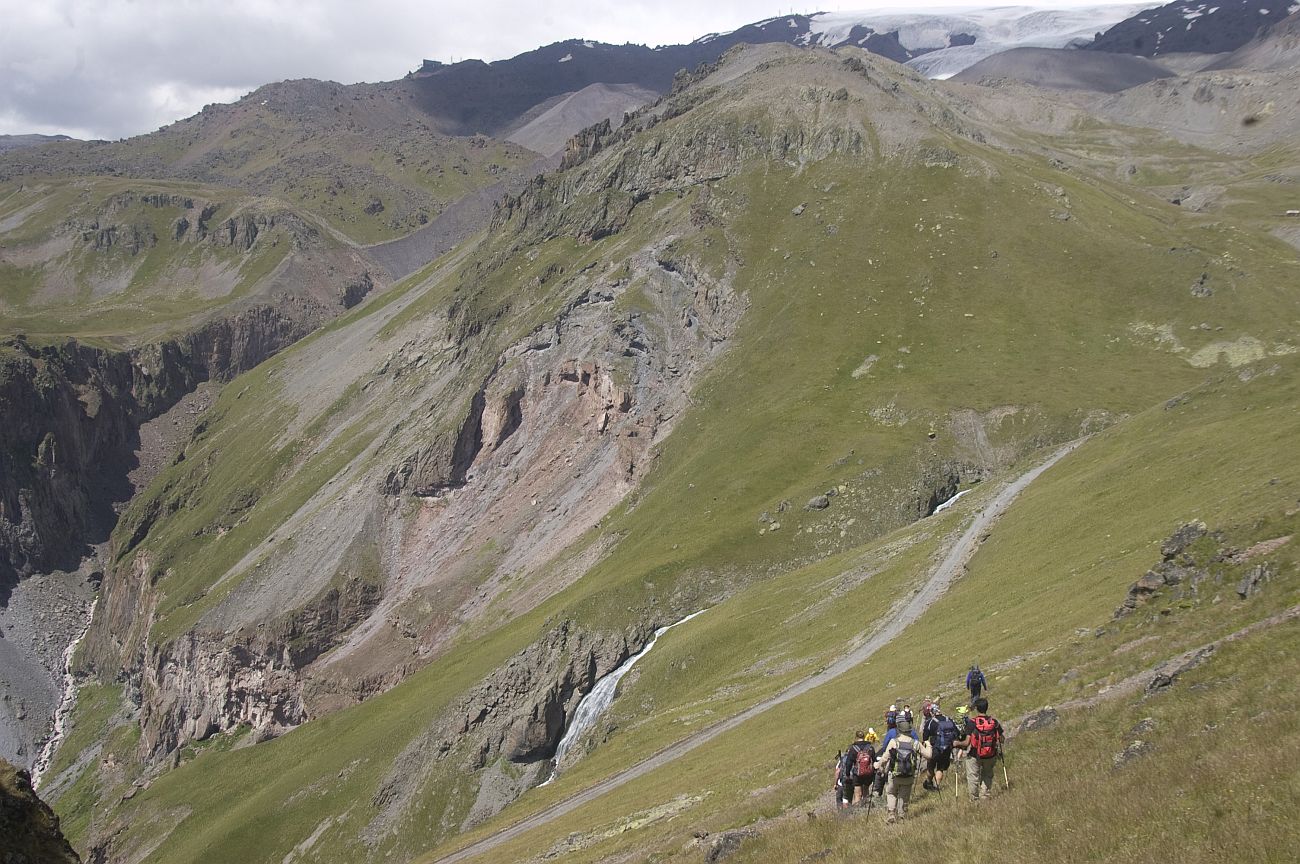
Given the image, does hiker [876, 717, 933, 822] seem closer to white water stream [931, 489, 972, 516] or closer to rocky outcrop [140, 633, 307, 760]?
white water stream [931, 489, 972, 516]

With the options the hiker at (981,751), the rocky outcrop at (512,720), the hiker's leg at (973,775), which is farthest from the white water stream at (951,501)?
the hiker's leg at (973,775)

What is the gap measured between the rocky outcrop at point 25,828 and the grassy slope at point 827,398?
2855 centimetres

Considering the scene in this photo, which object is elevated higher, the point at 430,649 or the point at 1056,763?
the point at 1056,763

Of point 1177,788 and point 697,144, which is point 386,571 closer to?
point 697,144

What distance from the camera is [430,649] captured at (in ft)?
408

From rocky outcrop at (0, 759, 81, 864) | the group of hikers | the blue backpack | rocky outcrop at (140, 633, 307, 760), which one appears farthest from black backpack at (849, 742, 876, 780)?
rocky outcrop at (140, 633, 307, 760)

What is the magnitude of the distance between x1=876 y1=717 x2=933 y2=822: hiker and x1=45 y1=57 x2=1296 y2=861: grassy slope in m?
29.6

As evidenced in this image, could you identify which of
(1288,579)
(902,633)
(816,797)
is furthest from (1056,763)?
(902,633)

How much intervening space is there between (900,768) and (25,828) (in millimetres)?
28543

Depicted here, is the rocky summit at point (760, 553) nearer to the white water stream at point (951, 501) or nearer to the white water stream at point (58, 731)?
the white water stream at point (951, 501)

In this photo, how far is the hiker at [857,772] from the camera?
1020 inches

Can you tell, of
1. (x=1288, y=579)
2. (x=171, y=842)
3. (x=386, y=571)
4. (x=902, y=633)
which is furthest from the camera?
(x=386, y=571)

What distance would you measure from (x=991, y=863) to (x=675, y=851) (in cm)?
1774

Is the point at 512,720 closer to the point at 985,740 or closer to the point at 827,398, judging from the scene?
the point at 827,398
